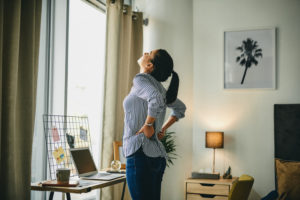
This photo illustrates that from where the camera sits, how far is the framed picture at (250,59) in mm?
4148

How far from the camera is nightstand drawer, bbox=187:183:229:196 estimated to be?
12.2 ft

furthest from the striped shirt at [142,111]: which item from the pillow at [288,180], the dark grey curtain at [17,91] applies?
the pillow at [288,180]

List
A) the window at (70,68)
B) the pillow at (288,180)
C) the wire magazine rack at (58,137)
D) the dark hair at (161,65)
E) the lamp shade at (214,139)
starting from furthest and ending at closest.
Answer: the lamp shade at (214,139), the pillow at (288,180), the window at (70,68), the wire magazine rack at (58,137), the dark hair at (161,65)

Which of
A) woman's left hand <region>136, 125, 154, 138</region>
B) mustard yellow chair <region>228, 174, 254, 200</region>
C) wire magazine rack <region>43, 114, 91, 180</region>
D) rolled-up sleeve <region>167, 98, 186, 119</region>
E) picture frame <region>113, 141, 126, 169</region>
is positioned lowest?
mustard yellow chair <region>228, 174, 254, 200</region>

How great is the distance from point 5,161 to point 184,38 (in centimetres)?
287

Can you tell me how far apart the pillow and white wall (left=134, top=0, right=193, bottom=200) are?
46.6 inches

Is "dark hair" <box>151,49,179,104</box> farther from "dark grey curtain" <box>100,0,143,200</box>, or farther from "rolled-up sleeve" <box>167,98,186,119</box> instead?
"dark grey curtain" <box>100,0,143,200</box>

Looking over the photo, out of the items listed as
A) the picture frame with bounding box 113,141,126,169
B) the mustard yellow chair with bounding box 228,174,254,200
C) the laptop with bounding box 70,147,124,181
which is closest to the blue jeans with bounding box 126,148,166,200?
the laptop with bounding box 70,147,124,181

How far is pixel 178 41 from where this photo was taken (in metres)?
4.37

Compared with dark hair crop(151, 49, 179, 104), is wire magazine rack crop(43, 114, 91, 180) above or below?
below

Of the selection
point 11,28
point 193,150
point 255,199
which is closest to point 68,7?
point 11,28

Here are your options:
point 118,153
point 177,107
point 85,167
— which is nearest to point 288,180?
point 118,153

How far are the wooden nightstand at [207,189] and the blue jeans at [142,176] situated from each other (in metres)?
2.16

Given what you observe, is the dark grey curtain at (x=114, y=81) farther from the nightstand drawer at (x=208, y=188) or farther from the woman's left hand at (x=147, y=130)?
the woman's left hand at (x=147, y=130)
